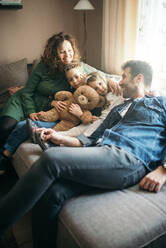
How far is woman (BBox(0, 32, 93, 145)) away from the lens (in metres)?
1.93

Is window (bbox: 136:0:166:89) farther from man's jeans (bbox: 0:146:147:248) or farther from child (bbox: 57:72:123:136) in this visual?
man's jeans (bbox: 0:146:147:248)

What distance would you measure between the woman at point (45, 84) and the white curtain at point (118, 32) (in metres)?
0.46

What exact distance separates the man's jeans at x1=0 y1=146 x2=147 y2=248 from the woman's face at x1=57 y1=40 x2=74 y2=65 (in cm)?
103

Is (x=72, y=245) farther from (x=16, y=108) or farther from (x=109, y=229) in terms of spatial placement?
(x=16, y=108)

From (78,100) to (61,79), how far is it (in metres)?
0.42

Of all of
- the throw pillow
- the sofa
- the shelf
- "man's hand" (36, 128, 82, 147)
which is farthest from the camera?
the shelf

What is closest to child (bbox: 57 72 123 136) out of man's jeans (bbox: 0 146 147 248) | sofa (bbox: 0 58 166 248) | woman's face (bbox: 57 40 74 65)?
woman's face (bbox: 57 40 74 65)

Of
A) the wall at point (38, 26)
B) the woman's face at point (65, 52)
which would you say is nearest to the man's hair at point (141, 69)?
the woman's face at point (65, 52)

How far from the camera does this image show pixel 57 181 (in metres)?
1.12

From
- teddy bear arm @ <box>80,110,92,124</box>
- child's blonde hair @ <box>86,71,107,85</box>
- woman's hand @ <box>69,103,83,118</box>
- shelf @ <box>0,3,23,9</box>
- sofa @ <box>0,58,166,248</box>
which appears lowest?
sofa @ <box>0,58,166,248</box>

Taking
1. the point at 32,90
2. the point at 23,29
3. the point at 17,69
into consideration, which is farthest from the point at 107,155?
the point at 23,29

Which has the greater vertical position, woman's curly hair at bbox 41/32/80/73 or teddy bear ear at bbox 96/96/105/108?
woman's curly hair at bbox 41/32/80/73

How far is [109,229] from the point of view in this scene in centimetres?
91

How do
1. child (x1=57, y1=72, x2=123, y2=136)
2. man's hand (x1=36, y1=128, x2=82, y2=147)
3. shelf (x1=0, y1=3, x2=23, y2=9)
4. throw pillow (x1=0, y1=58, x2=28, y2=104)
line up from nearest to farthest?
man's hand (x1=36, y1=128, x2=82, y2=147) < child (x1=57, y1=72, x2=123, y2=136) < throw pillow (x1=0, y1=58, x2=28, y2=104) < shelf (x1=0, y1=3, x2=23, y2=9)
